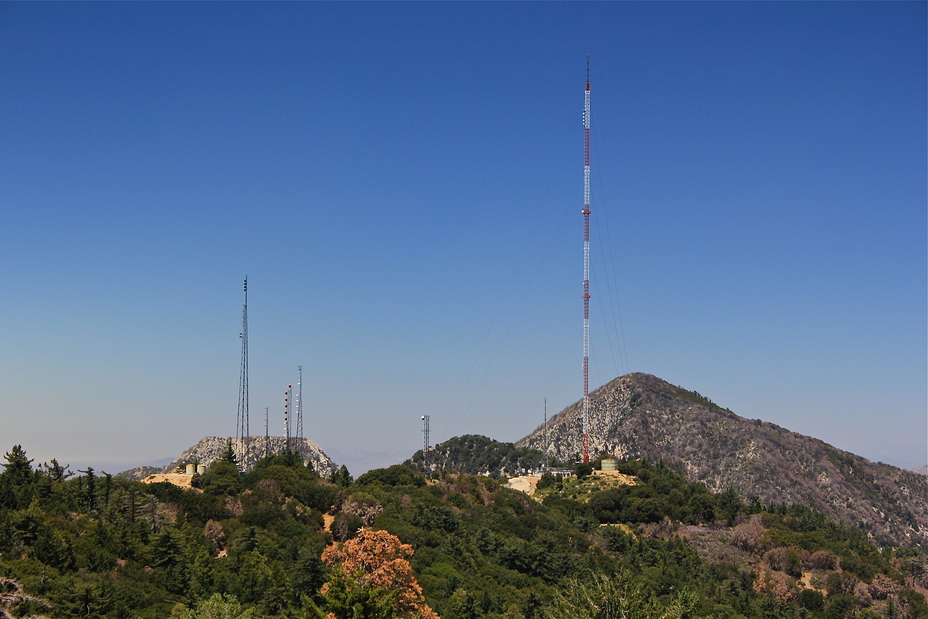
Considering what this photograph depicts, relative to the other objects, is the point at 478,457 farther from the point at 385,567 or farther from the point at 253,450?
the point at 385,567

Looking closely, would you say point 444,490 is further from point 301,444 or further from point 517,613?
point 301,444

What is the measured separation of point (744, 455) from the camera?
166 m

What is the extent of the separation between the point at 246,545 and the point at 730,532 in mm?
57823

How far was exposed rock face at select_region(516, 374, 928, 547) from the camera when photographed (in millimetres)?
156500

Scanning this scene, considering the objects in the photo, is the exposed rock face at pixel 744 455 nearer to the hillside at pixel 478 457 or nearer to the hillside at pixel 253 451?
the hillside at pixel 478 457

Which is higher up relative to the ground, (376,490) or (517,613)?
(376,490)

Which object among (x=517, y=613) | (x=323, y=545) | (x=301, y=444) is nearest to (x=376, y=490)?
(x=323, y=545)

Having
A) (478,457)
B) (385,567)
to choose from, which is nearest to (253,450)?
(478,457)

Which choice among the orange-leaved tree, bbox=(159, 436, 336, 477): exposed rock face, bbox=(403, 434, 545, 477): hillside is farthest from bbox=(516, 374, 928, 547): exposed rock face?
the orange-leaved tree

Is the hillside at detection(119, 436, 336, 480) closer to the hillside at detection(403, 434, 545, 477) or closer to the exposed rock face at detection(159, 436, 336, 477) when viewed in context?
the exposed rock face at detection(159, 436, 336, 477)

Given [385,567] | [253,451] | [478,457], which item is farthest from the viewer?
[478,457]

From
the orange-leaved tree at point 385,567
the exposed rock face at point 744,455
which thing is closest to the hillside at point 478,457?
the exposed rock face at point 744,455

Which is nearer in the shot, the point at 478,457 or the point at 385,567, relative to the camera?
the point at 385,567

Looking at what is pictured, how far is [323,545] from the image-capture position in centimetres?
6050
